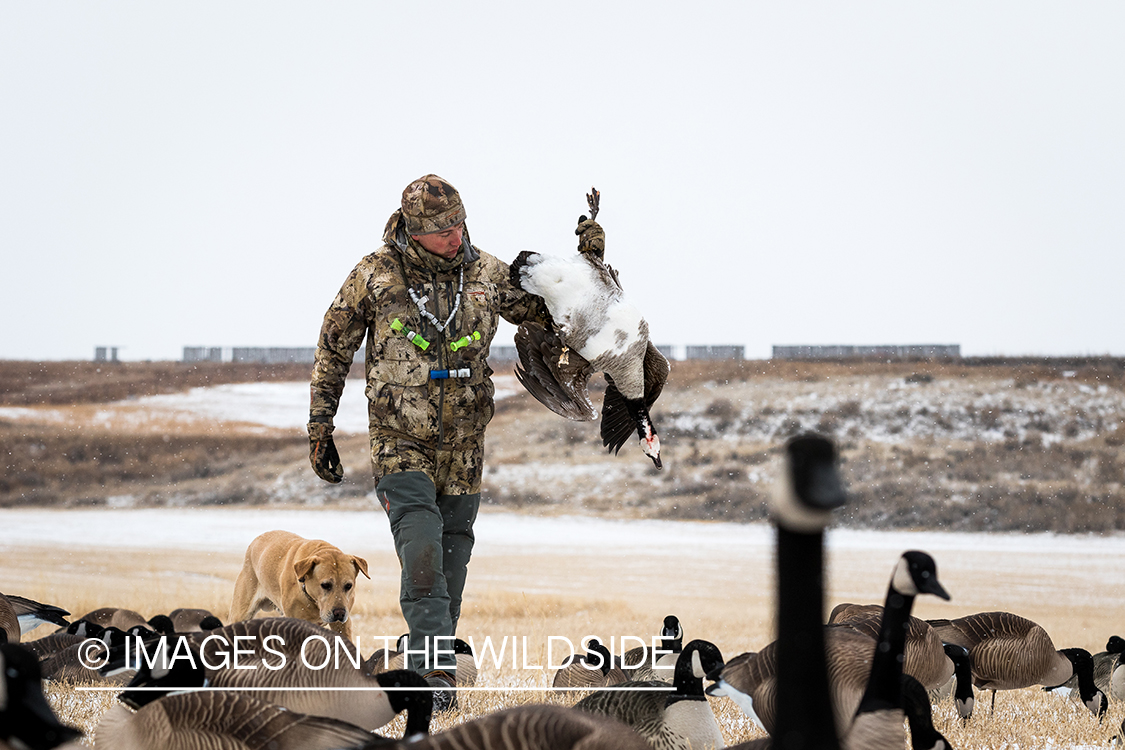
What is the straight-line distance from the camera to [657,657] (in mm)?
6320

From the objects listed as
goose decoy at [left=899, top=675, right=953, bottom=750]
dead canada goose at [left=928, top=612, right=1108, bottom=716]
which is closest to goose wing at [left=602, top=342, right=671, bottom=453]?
dead canada goose at [left=928, top=612, right=1108, bottom=716]

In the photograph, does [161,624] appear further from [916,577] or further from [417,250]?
A: [916,577]

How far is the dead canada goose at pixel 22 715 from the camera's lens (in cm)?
285

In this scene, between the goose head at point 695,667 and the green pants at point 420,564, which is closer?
the goose head at point 695,667

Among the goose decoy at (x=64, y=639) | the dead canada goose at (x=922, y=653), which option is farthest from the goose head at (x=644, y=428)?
the goose decoy at (x=64, y=639)

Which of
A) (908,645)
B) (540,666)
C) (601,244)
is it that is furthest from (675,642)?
(601,244)

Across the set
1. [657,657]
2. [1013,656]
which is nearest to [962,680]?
[1013,656]

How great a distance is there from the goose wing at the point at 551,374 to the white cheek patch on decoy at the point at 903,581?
332cm

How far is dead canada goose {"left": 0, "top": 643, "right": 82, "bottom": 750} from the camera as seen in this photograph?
2852 mm

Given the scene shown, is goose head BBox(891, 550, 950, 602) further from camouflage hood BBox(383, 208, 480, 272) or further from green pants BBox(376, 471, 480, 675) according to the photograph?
camouflage hood BBox(383, 208, 480, 272)

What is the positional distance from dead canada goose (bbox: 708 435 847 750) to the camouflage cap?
163 inches

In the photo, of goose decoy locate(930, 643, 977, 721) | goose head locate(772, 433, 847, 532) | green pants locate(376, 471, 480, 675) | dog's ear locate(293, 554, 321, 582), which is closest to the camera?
goose head locate(772, 433, 847, 532)

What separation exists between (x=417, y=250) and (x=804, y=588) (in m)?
4.36

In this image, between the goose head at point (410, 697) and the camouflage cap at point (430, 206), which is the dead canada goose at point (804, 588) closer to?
Answer: the goose head at point (410, 697)
